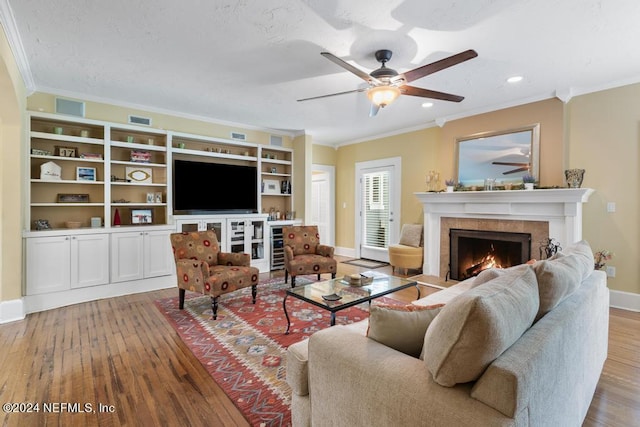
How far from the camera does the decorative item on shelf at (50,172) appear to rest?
379cm

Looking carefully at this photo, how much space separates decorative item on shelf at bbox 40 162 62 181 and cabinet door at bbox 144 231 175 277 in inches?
49.2

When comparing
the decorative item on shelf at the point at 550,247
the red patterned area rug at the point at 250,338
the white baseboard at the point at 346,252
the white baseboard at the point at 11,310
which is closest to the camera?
the red patterned area rug at the point at 250,338

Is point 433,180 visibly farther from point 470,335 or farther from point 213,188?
point 470,335

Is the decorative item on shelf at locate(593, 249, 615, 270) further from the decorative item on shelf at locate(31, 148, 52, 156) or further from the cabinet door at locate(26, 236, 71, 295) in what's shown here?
the decorative item on shelf at locate(31, 148, 52, 156)

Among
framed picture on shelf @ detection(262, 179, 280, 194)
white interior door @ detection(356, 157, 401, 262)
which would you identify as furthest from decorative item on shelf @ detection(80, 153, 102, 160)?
white interior door @ detection(356, 157, 401, 262)

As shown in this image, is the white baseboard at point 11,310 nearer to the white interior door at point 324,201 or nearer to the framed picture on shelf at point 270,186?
the framed picture on shelf at point 270,186

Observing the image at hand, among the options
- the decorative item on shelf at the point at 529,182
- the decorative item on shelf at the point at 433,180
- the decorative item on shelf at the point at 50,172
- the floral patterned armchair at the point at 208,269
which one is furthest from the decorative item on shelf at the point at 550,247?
the decorative item on shelf at the point at 50,172

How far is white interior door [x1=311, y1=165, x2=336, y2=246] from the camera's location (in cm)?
723

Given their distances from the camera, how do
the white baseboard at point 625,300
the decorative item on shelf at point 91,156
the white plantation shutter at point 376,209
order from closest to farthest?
the white baseboard at point 625,300, the decorative item on shelf at point 91,156, the white plantation shutter at point 376,209

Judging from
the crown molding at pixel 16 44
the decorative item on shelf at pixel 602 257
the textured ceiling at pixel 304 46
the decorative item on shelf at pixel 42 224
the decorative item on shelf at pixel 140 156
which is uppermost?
the textured ceiling at pixel 304 46

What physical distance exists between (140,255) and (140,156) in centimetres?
144

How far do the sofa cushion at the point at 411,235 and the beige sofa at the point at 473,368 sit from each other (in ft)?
12.2

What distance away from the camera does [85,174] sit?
13.4 feet

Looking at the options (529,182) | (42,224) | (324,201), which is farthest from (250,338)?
(324,201)
